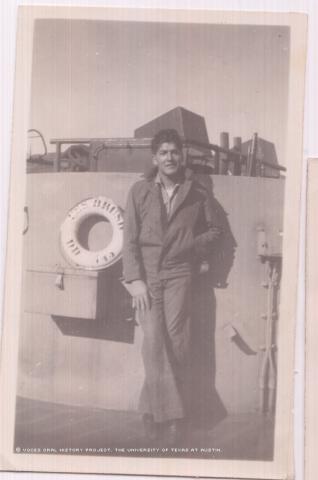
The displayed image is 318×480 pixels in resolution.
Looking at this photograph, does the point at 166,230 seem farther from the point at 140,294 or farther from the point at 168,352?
the point at 168,352

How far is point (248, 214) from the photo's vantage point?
128 cm

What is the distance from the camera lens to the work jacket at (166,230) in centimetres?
127

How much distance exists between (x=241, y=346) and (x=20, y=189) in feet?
1.75

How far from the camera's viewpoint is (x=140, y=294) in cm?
127

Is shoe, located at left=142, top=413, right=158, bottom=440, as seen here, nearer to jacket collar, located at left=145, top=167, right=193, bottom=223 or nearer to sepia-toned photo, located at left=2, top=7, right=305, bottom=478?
sepia-toned photo, located at left=2, top=7, right=305, bottom=478

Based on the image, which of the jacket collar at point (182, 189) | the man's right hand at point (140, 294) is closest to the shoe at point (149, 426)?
the man's right hand at point (140, 294)

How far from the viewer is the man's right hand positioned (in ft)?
4.17

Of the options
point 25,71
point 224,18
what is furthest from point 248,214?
point 25,71

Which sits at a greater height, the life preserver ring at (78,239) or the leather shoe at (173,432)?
the life preserver ring at (78,239)

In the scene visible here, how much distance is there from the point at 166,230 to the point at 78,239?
176mm

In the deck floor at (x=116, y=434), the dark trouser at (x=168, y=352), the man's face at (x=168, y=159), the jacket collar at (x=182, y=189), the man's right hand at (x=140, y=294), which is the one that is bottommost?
the deck floor at (x=116, y=434)

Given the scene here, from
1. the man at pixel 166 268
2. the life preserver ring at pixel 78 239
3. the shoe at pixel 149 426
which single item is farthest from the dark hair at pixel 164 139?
the shoe at pixel 149 426

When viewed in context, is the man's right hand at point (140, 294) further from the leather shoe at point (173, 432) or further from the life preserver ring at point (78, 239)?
the leather shoe at point (173, 432)

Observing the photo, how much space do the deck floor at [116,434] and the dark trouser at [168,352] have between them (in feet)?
0.16
